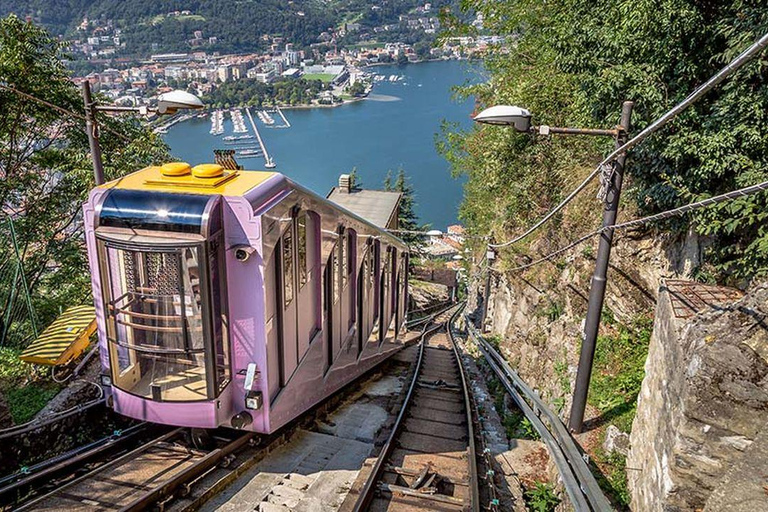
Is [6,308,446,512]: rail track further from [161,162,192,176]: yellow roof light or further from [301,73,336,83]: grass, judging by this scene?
[301,73,336,83]: grass

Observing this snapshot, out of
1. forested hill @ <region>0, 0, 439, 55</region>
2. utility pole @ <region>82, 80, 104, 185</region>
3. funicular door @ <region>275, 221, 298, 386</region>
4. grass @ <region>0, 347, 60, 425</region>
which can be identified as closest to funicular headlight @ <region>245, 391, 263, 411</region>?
funicular door @ <region>275, 221, 298, 386</region>

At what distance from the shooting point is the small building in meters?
26.7

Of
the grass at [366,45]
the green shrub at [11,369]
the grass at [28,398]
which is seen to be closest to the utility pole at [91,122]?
the green shrub at [11,369]

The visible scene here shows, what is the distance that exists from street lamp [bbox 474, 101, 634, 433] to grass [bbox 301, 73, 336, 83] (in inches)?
5172

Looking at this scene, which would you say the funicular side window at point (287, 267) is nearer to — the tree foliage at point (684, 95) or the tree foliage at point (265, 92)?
the tree foliage at point (684, 95)

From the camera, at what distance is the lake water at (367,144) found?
219 feet

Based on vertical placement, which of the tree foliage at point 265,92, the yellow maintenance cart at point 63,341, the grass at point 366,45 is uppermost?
the grass at point 366,45

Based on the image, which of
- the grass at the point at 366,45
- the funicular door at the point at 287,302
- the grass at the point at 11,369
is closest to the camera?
the funicular door at the point at 287,302

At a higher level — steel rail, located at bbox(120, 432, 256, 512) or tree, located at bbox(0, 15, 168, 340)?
tree, located at bbox(0, 15, 168, 340)

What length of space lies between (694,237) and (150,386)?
23.5 feet

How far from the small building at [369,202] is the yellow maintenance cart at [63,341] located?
17886mm

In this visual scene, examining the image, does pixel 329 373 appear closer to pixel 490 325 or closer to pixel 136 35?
pixel 490 325

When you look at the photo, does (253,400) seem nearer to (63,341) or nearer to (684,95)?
(63,341)

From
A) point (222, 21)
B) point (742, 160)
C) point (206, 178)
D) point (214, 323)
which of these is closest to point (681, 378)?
point (742, 160)
